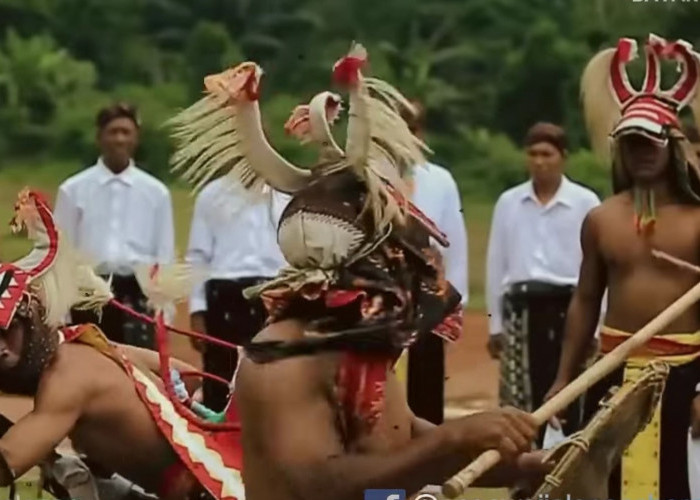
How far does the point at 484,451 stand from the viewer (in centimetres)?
443

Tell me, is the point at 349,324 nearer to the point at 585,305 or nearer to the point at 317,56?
the point at 585,305

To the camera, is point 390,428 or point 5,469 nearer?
point 390,428

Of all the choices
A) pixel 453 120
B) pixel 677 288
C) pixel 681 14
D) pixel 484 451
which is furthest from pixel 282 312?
pixel 453 120

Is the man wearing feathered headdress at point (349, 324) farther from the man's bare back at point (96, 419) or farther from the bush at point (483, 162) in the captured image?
the bush at point (483, 162)

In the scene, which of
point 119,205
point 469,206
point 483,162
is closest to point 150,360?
point 119,205

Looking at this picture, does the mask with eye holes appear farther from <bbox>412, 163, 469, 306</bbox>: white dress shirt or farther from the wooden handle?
<bbox>412, 163, 469, 306</bbox>: white dress shirt

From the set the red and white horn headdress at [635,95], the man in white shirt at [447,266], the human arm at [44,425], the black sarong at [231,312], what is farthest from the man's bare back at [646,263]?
the black sarong at [231,312]

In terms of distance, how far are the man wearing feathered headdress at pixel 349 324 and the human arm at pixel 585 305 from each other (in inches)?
113

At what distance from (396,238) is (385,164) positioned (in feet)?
0.55

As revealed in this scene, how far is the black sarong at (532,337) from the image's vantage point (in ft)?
33.3

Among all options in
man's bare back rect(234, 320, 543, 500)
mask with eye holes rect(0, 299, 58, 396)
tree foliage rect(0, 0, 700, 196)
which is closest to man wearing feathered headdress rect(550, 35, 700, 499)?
mask with eye holes rect(0, 299, 58, 396)

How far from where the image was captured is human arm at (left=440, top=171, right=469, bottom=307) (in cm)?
962

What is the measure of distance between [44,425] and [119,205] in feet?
16.1

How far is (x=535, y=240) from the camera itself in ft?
33.5
